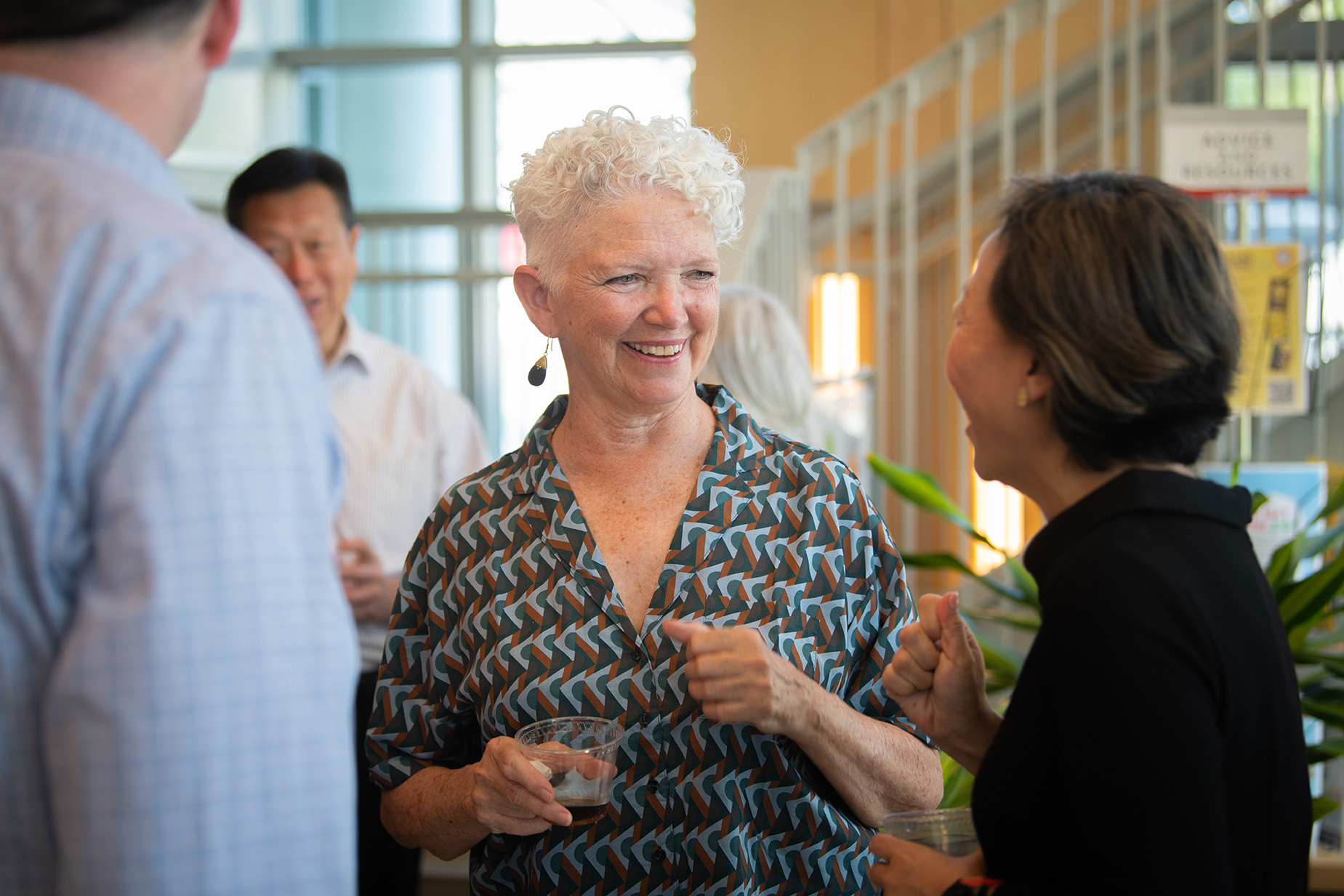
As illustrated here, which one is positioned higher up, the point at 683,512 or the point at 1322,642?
the point at 683,512

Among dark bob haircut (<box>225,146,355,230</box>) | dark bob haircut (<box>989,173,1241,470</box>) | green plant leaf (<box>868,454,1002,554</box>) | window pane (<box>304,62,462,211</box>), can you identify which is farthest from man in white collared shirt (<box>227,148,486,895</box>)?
window pane (<box>304,62,462,211</box>)

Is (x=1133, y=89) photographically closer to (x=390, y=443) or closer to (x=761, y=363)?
(x=761, y=363)

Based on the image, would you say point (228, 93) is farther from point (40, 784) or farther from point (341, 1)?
point (40, 784)

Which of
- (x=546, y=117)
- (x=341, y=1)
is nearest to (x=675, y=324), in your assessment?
(x=546, y=117)

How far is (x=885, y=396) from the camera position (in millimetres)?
5090

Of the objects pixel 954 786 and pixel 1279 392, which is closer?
pixel 954 786

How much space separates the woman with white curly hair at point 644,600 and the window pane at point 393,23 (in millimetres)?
6087

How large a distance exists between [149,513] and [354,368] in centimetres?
188

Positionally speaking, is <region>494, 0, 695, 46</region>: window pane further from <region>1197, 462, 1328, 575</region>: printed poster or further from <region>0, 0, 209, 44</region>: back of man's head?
<region>0, 0, 209, 44</region>: back of man's head

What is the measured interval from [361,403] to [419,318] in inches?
182

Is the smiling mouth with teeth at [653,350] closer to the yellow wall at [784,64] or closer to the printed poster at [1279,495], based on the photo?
the printed poster at [1279,495]

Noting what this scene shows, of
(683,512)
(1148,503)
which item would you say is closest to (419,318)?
(683,512)

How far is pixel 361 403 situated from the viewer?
257cm

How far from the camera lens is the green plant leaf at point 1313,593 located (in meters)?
2.21
